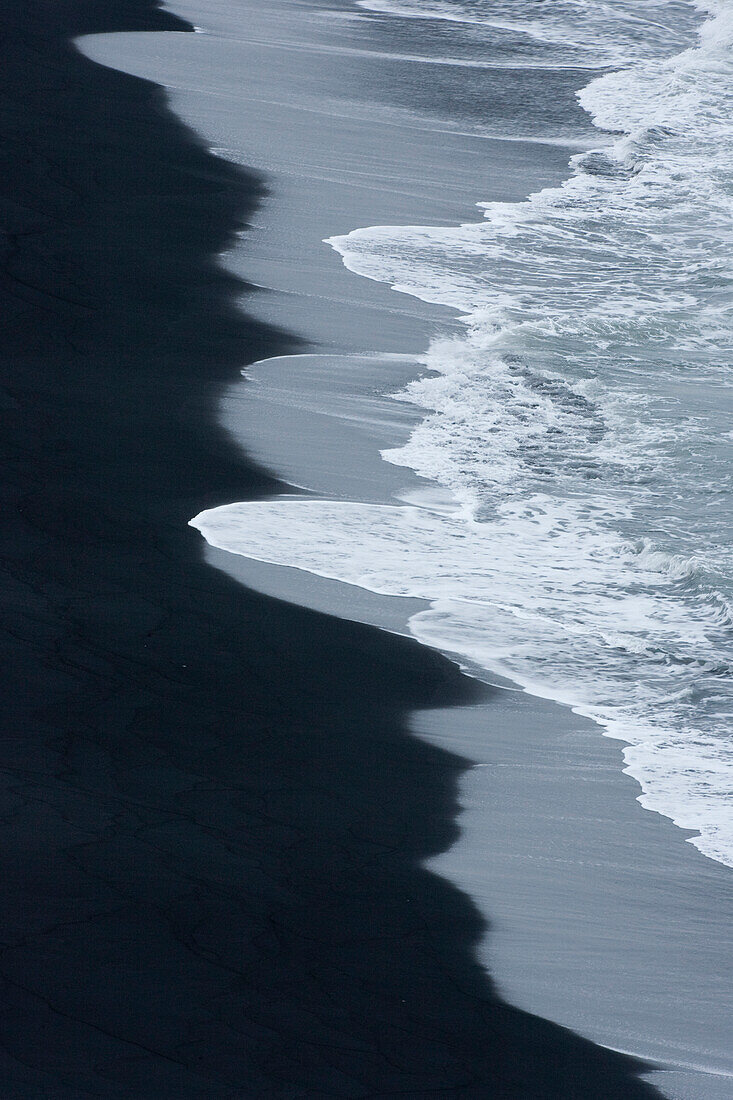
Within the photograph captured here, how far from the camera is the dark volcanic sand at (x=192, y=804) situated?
394 cm

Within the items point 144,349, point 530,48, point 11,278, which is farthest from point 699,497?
point 530,48

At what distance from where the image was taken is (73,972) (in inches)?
161

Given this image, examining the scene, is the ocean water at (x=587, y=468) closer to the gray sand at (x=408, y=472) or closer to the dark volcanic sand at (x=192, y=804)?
the gray sand at (x=408, y=472)

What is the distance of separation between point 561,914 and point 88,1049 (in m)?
1.62

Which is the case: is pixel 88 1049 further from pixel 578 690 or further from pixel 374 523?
pixel 374 523

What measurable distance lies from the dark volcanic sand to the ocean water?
1.86ft

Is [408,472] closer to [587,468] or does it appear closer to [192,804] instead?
[587,468]

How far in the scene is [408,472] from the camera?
8094 millimetres

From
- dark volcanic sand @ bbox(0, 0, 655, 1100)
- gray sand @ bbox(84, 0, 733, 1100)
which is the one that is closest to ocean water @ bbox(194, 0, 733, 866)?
gray sand @ bbox(84, 0, 733, 1100)

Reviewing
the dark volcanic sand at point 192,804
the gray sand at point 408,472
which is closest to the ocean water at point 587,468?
the gray sand at point 408,472

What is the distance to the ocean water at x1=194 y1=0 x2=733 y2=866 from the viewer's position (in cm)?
632

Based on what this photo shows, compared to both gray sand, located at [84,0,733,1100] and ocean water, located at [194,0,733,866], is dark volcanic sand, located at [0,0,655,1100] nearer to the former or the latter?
gray sand, located at [84,0,733,1100]

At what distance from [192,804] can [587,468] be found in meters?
4.07

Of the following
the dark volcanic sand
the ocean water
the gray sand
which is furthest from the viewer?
the ocean water
